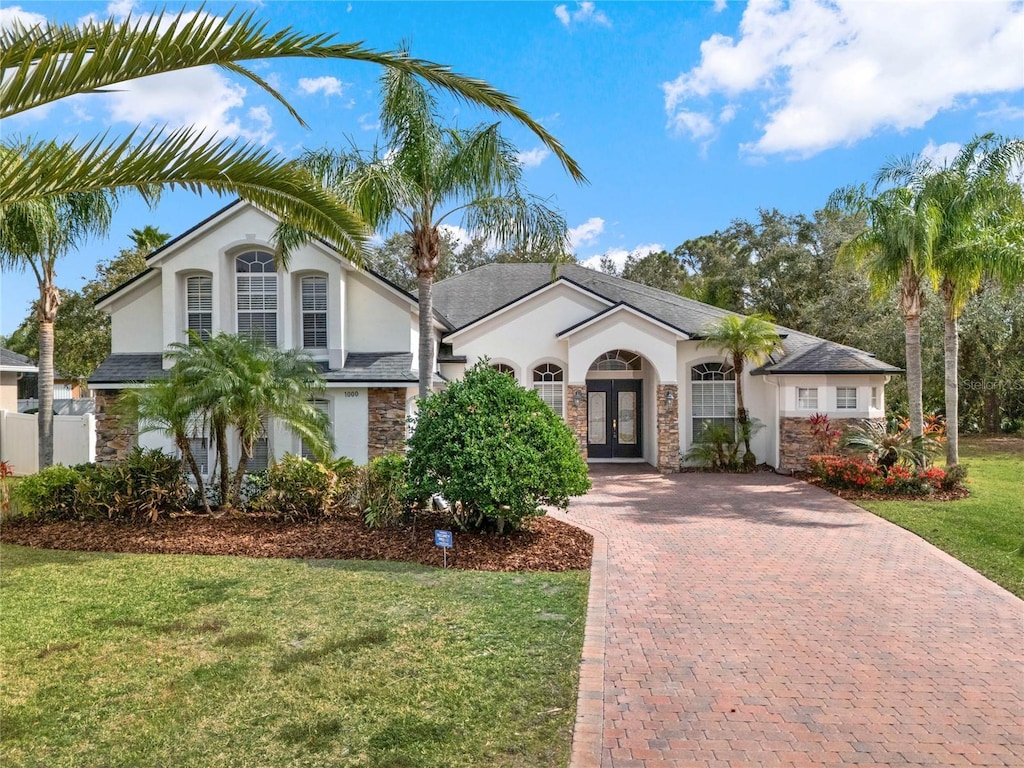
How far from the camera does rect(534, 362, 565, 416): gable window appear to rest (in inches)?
749

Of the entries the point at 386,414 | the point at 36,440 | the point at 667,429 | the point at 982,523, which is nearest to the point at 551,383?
the point at 667,429

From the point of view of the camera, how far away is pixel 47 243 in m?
13.8

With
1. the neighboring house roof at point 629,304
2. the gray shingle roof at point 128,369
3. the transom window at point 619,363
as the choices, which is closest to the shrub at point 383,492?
the gray shingle roof at point 128,369

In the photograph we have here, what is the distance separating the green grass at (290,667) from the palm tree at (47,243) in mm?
7579

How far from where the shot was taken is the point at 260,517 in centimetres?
1111

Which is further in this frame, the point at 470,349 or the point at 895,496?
the point at 470,349

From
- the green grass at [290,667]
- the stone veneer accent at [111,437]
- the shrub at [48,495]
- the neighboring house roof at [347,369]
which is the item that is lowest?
the green grass at [290,667]

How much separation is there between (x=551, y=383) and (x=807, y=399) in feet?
23.9

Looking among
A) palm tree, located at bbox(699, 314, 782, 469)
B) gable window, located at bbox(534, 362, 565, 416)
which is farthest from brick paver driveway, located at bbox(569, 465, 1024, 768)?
gable window, located at bbox(534, 362, 565, 416)

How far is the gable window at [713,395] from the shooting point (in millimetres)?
18922

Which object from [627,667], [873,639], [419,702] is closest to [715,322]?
[873,639]

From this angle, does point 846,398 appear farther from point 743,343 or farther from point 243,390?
point 243,390

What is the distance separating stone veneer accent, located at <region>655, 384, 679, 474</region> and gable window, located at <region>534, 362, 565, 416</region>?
3.03 m

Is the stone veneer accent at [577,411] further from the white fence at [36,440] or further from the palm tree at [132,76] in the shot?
the white fence at [36,440]
